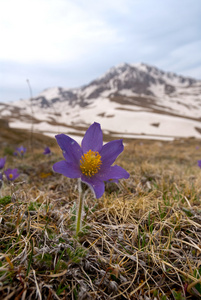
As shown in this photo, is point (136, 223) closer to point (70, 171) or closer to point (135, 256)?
point (135, 256)

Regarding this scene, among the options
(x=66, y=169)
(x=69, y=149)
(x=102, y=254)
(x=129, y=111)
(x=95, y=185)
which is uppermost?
(x=69, y=149)

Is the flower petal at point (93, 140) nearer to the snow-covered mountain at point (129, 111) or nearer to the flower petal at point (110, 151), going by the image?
the flower petal at point (110, 151)

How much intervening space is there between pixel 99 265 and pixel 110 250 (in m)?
0.14

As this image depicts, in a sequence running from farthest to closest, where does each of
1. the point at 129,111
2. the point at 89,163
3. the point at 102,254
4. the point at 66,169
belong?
the point at 129,111 < the point at 102,254 < the point at 89,163 < the point at 66,169

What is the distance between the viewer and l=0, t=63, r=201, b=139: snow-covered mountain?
53.9 metres

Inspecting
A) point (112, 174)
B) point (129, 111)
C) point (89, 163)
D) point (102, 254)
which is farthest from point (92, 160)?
point (129, 111)

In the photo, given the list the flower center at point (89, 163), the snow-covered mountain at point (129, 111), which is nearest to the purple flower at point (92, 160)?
the flower center at point (89, 163)

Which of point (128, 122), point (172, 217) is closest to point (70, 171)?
point (172, 217)

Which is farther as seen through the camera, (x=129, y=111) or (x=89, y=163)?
(x=129, y=111)

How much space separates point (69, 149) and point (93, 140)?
265 millimetres

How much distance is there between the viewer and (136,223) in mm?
2189

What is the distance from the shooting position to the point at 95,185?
1618 millimetres

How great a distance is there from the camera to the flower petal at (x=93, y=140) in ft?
6.18

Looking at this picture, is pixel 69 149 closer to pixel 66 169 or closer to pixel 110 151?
pixel 66 169
